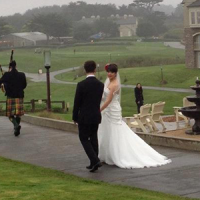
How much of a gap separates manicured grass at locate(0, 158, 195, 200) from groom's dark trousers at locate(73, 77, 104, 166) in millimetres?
710

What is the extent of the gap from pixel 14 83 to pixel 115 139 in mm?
A: 5017

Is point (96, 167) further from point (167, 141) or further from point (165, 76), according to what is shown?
point (165, 76)

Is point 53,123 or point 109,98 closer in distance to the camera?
point 109,98

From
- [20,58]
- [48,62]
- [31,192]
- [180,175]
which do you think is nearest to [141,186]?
[180,175]

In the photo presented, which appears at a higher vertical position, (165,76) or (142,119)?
(142,119)

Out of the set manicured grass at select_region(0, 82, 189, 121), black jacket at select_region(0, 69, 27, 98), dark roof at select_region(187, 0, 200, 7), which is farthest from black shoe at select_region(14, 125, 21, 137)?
dark roof at select_region(187, 0, 200, 7)

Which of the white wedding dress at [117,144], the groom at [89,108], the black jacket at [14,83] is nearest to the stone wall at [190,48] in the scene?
the black jacket at [14,83]

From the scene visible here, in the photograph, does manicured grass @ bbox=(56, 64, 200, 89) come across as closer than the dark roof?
Yes

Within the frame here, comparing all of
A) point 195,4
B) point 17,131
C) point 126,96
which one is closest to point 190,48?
point 195,4

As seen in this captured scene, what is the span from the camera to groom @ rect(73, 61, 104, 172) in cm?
1228

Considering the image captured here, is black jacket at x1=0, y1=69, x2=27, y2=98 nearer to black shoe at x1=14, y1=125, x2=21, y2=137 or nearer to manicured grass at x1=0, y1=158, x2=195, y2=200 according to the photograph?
black shoe at x1=14, y1=125, x2=21, y2=137

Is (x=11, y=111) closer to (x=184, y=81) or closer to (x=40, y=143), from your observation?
(x=40, y=143)

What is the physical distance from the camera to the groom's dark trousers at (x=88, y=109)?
1227 centimetres

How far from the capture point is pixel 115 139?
43.4ft
